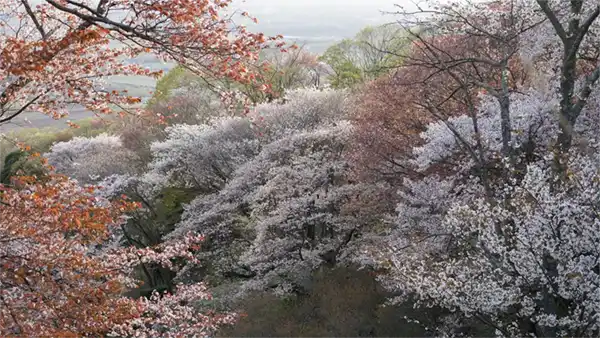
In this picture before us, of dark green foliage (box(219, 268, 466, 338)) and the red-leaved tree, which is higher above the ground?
the red-leaved tree

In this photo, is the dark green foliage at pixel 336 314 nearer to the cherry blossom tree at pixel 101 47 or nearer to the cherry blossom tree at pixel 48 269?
the cherry blossom tree at pixel 48 269

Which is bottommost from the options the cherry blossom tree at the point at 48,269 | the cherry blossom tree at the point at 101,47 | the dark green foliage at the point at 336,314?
the dark green foliage at the point at 336,314

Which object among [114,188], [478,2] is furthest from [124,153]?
[478,2]

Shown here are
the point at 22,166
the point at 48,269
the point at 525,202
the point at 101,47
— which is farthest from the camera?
the point at 22,166

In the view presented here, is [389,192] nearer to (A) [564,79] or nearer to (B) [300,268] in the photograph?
(B) [300,268]

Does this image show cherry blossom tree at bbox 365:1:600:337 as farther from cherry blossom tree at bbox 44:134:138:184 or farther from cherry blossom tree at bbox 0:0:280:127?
cherry blossom tree at bbox 44:134:138:184

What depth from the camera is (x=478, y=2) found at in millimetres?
10492

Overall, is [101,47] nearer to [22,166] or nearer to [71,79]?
[71,79]

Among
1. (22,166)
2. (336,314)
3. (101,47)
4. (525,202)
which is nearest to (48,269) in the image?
(101,47)

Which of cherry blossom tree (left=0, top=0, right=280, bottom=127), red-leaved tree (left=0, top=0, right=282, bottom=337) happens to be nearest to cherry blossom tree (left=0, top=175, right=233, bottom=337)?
red-leaved tree (left=0, top=0, right=282, bottom=337)

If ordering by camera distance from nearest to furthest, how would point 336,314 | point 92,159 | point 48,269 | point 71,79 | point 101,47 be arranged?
point 48,269 → point 71,79 → point 101,47 → point 336,314 → point 92,159

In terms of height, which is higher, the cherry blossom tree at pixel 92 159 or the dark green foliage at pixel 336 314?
the cherry blossom tree at pixel 92 159

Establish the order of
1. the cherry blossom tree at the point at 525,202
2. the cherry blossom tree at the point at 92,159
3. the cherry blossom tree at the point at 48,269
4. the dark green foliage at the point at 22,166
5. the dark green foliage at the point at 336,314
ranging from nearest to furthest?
1. the cherry blossom tree at the point at 48,269
2. the cherry blossom tree at the point at 525,202
3. the dark green foliage at the point at 336,314
4. the dark green foliage at the point at 22,166
5. the cherry blossom tree at the point at 92,159

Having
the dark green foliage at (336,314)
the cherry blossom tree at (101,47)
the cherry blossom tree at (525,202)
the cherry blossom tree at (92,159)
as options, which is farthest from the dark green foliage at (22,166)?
the cherry blossom tree at (101,47)
